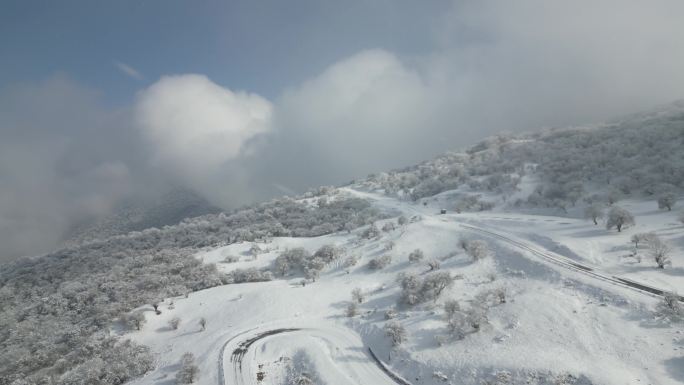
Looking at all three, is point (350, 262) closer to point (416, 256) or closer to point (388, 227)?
point (416, 256)

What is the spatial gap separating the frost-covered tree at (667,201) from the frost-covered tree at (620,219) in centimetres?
1114

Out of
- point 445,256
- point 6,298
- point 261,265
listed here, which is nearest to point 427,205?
point 445,256

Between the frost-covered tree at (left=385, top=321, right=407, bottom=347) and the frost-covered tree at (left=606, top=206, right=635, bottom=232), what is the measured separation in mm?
44330

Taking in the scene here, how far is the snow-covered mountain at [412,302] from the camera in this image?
3231 cm

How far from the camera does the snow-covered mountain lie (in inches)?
1272

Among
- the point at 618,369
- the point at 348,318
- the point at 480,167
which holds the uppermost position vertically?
the point at 480,167

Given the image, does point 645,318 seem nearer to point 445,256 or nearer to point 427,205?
point 445,256

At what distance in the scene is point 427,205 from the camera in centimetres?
11781

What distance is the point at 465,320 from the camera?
1433 inches

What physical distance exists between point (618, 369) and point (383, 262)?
39.5 meters

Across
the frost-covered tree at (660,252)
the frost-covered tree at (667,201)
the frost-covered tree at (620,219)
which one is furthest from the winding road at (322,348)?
the frost-covered tree at (667,201)

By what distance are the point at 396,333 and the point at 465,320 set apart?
307 inches

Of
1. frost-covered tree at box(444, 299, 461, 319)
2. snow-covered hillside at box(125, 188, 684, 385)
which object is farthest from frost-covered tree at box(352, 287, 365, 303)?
frost-covered tree at box(444, 299, 461, 319)

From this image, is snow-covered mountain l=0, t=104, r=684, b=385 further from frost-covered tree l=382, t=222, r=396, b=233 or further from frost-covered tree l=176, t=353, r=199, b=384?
frost-covered tree l=382, t=222, r=396, b=233
